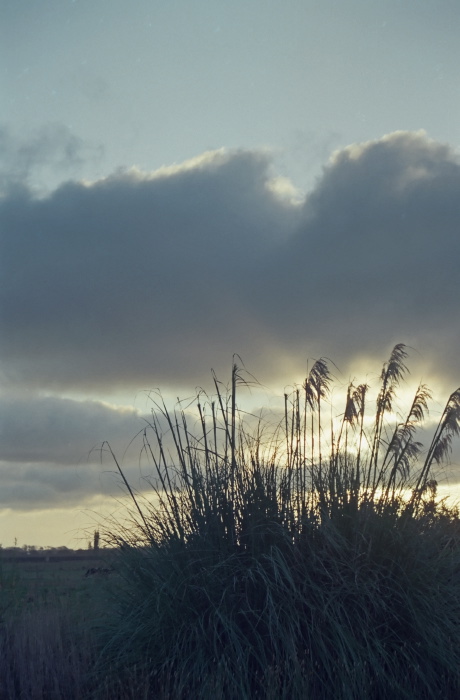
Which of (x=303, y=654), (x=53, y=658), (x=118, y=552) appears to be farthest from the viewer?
(x=118, y=552)

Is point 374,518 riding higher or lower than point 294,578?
higher

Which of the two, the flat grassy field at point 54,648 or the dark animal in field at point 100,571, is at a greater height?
the dark animal in field at point 100,571

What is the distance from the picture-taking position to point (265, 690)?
15.4 ft

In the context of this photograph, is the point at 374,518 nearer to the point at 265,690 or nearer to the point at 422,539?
the point at 422,539

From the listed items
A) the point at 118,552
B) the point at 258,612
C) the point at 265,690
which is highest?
the point at 118,552

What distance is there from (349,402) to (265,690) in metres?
2.89

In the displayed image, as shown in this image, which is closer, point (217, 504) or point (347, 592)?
point (347, 592)

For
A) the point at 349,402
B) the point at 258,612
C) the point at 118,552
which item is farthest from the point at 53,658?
the point at 349,402

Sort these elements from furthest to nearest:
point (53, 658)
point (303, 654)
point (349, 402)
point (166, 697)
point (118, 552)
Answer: point (349, 402) → point (118, 552) → point (53, 658) → point (303, 654) → point (166, 697)

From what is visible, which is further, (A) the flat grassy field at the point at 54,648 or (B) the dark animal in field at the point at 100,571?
(B) the dark animal in field at the point at 100,571

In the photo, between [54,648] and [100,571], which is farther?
[100,571]

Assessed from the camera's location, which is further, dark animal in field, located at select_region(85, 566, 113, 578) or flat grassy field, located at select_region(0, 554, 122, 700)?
dark animal in field, located at select_region(85, 566, 113, 578)

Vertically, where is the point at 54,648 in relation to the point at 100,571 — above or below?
below

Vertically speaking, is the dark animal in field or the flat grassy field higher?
the dark animal in field
